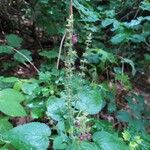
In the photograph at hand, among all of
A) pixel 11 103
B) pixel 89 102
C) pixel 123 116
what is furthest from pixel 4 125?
pixel 123 116

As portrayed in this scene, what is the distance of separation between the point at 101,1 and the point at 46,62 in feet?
2.75

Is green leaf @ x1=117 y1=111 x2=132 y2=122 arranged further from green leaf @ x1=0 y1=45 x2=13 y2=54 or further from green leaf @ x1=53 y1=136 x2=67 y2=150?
green leaf @ x1=0 y1=45 x2=13 y2=54

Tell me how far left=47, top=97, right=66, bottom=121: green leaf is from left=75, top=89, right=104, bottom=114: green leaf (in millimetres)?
72

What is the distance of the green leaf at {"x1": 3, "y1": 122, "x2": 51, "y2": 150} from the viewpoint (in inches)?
55.6

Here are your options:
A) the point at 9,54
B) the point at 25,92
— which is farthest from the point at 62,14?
the point at 25,92

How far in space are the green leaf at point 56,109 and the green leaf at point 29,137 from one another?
0.23 feet

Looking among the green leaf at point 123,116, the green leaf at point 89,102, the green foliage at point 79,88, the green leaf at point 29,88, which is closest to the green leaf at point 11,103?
the green foliage at point 79,88

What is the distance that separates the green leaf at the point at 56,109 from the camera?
Answer: 1554mm

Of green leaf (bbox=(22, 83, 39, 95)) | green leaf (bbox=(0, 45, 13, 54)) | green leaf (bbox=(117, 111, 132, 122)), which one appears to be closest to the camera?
green leaf (bbox=(22, 83, 39, 95))

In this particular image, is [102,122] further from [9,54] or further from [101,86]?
[9,54]

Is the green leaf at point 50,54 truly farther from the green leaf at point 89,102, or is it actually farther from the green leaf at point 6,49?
the green leaf at point 89,102

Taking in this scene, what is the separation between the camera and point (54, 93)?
187 centimetres

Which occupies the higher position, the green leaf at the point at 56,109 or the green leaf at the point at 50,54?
the green leaf at the point at 50,54

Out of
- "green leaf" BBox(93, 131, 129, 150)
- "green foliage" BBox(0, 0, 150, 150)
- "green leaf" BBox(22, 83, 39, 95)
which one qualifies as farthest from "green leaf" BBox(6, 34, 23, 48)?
"green leaf" BBox(93, 131, 129, 150)
